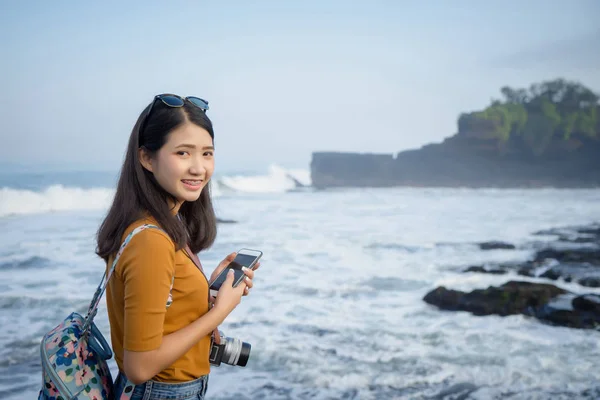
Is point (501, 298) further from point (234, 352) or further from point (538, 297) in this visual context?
point (234, 352)

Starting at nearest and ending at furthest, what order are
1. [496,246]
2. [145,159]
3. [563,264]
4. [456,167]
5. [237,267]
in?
1. [145,159]
2. [237,267]
3. [563,264]
4. [496,246]
5. [456,167]

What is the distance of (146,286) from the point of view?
119cm

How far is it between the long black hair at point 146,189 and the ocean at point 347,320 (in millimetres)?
2641

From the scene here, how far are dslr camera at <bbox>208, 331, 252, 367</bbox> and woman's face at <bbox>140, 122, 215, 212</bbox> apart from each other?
45 cm

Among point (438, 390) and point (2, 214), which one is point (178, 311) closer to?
point (438, 390)

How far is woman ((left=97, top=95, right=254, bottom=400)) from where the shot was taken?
3.96ft

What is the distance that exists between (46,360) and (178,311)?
12.2 inches

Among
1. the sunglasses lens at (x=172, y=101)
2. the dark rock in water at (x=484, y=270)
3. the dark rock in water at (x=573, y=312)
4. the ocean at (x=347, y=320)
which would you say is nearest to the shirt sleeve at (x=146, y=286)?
the sunglasses lens at (x=172, y=101)

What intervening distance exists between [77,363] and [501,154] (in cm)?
4180

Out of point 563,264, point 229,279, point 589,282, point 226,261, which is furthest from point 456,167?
point 229,279

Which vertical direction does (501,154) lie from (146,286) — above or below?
above

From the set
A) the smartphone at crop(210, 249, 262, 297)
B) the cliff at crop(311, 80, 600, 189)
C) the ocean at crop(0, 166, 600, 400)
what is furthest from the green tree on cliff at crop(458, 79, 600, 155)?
the smartphone at crop(210, 249, 262, 297)

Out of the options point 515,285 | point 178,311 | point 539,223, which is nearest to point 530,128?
point 539,223

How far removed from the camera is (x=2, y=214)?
1460 cm
